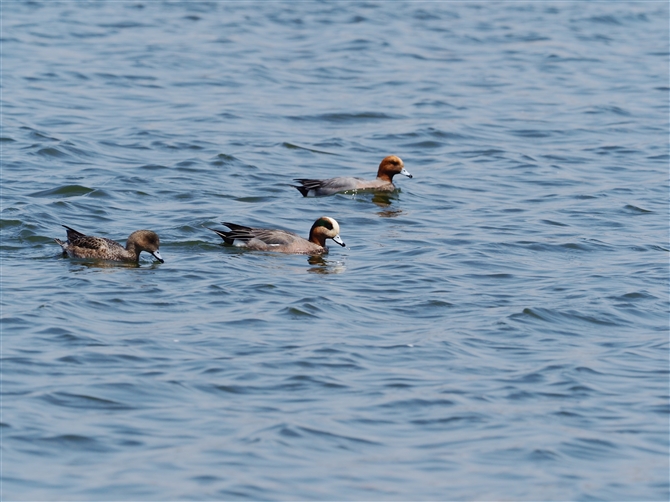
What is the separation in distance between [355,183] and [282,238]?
12.8 feet

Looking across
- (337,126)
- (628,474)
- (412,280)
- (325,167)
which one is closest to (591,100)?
(337,126)

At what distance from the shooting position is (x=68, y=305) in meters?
12.1

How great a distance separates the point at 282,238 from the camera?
1512 cm

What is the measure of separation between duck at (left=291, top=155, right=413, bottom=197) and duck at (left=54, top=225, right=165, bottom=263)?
4.69m

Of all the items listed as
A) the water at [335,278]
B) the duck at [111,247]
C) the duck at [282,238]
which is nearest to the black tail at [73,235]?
the duck at [111,247]

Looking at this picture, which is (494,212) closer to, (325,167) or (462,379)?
(325,167)

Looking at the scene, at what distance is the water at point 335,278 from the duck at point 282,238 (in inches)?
9.3

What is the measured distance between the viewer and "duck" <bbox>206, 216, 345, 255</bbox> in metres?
15.0

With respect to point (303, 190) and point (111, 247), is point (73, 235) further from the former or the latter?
point (303, 190)

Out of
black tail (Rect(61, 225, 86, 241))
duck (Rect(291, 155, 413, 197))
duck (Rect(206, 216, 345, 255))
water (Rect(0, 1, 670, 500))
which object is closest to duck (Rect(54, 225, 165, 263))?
black tail (Rect(61, 225, 86, 241))

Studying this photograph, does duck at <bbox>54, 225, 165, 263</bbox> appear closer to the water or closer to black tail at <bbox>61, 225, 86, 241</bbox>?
black tail at <bbox>61, 225, 86, 241</bbox>

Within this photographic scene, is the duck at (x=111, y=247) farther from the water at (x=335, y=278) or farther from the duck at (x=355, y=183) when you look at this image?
the duck at (x=355, y=183)

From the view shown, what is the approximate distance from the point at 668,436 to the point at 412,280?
484cm

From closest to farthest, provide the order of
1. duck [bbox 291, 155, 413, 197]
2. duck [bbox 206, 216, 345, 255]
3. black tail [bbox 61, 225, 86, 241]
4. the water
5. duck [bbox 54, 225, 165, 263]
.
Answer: the water → duck [bbox 54, 225, 165, 263] → black tail [bbox 61, 225, 86, 241] → duck [bbox 206, 216, 345, 255] → duck [bbox 291, 155, 413, 197]
